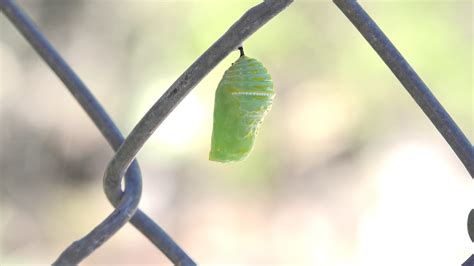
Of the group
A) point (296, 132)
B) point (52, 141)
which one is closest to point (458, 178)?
point (296, 132)

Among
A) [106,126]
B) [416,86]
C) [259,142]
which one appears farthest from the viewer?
[259,142]

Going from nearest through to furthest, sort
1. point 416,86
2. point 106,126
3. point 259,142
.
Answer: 1. point 416,86
2. point 106,126
3. point 259,142

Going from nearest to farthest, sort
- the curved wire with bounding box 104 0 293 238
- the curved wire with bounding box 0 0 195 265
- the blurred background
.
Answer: the curved wire with bounding box 104 0 293 238, the curved wire with bounding box 0 0 195 265, the blurred background

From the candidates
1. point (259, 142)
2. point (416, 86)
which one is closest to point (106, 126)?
point (416, 86)

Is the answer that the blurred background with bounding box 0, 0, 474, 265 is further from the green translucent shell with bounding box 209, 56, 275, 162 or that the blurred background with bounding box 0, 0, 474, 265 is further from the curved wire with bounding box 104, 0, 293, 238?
the curved wire with bounding box 104, 0, 293, 238

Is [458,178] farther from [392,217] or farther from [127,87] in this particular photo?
[127,87]

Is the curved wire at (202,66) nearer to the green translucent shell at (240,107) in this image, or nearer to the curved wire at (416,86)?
the curved wire at (416,86)

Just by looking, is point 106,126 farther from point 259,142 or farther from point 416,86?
point 259,142

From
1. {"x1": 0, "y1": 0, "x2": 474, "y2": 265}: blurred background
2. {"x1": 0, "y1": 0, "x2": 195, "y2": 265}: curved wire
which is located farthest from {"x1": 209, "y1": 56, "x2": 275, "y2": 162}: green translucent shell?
{"x1": 0, "y1": 0, "x2": 474, "y2": 265}: blurred background
